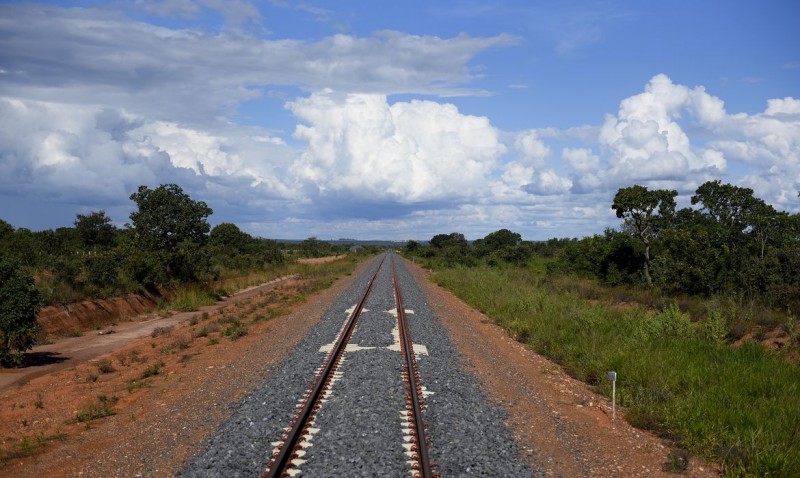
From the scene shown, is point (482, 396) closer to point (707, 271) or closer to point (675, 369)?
point (675, 369)

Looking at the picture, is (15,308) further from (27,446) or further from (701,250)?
(701,250)

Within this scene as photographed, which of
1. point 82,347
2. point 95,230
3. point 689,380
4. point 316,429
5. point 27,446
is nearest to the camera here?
point 316,429

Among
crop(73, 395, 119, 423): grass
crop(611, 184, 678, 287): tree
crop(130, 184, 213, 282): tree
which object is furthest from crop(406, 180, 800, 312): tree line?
crop(130, 184, 213, 282): tree

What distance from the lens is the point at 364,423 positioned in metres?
8.07

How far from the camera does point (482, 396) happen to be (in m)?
9.91

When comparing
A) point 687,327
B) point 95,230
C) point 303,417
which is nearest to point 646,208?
point 687,327

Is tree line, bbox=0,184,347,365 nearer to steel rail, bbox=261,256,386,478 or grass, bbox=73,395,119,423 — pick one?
grass, bbox=73,395,119,423

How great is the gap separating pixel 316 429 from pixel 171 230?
28.5 m

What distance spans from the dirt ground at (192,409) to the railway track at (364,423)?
41 centimetres

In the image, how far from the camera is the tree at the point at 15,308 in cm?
1483

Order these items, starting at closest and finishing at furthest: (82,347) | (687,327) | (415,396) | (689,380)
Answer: (415,396)
(689,380)
(687,327)
(82,347)

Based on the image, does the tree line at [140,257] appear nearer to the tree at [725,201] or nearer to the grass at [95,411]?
the grass at [95,411]

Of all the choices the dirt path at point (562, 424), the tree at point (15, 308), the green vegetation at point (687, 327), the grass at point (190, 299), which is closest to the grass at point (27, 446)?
the dirt path at point (562, 424)

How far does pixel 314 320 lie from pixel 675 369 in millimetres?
12173
